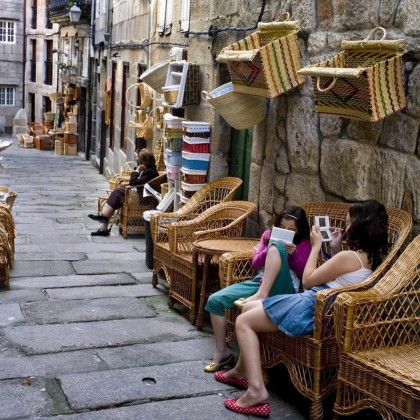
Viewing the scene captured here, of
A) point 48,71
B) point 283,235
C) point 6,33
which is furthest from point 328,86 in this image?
point 6,33

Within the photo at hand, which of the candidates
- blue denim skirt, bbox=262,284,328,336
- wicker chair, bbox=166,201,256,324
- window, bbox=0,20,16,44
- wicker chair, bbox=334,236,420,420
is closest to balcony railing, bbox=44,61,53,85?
window, bbox=0,20,16,44

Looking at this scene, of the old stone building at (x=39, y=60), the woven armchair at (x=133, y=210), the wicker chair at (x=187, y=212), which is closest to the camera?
the wicker chair at (x=187, y=212)

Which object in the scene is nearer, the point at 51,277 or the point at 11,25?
the point at 51,277

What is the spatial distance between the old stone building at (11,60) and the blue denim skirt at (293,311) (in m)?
29.7

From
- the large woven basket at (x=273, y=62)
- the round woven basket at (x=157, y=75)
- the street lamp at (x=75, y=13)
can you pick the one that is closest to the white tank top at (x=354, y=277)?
the large woven basket at (x=273, y=62)

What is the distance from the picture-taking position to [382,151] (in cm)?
428

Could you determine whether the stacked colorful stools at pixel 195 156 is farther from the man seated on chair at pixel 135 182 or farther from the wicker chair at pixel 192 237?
the man seated on chair at pixel 135 182

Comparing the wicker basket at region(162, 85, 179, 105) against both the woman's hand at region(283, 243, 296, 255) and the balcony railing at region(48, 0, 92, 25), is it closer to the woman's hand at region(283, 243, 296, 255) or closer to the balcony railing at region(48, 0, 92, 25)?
the woman's hand at region(283, 243, 296, 255)

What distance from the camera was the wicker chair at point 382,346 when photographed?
3.21m

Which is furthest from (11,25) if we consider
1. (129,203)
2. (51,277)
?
(51,277)

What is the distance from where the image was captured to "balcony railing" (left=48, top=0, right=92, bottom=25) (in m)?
19.5

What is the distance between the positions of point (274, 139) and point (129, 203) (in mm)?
3829

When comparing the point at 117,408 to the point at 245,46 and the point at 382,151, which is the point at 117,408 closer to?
the point at 382,151

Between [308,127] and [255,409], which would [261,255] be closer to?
[255,409]
